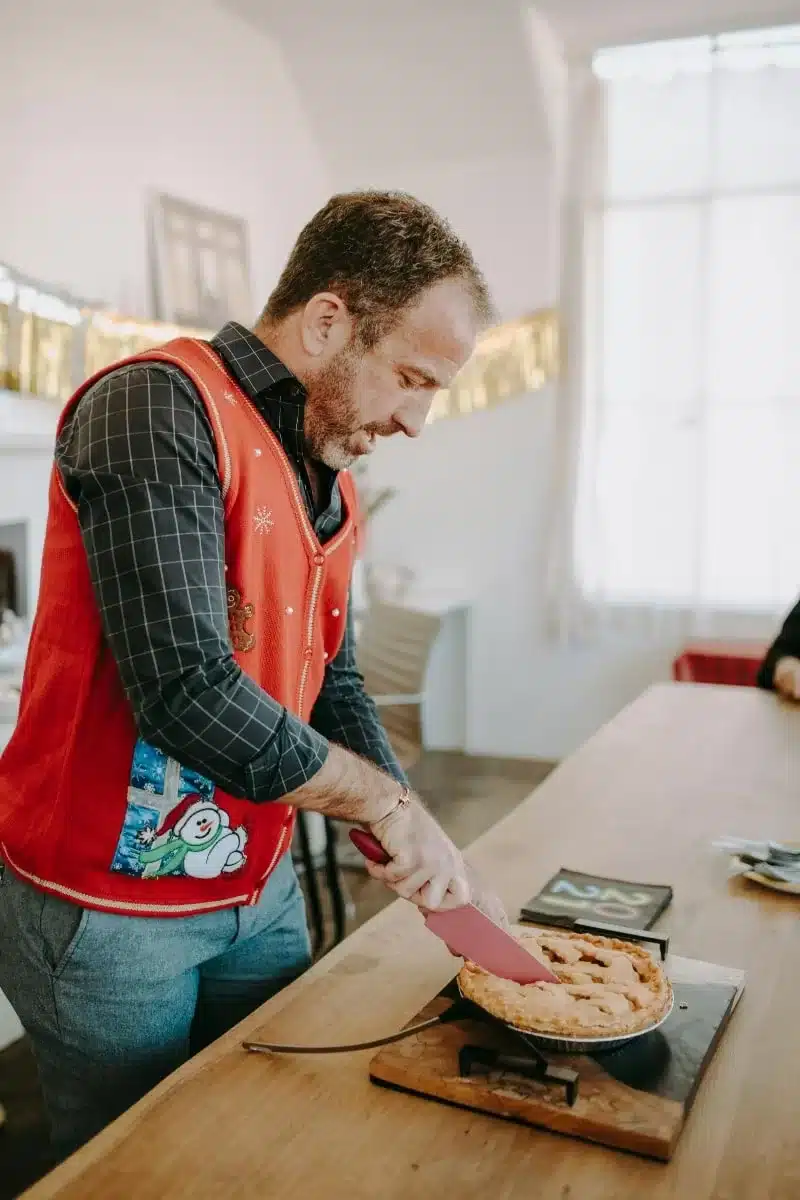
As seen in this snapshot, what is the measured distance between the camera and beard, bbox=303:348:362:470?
124 cm

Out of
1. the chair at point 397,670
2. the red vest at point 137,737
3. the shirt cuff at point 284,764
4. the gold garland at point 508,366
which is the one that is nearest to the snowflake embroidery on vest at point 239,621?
the red vest at point 137,737

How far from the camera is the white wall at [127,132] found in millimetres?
3381

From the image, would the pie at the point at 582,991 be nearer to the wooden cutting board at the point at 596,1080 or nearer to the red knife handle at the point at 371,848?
the wooden cutting board at the point at 596,1080

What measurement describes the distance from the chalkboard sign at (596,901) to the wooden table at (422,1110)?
0.03m

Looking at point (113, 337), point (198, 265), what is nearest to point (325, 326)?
point (113, 337)

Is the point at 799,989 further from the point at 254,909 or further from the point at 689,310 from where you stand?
the point at 689,310

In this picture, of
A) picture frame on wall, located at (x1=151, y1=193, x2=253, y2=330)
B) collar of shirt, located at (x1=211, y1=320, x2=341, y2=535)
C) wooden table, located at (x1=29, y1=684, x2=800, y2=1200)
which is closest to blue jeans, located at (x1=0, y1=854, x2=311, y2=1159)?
wooden table, located at (x1=29, y1=684, x2=800, y2=1200)

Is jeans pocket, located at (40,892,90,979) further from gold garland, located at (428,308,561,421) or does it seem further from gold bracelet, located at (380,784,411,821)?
gold garland, located at (428,308,561,421)

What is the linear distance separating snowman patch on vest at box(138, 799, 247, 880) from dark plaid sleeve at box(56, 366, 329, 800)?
0.12 metres

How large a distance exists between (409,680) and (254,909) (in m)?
2.09

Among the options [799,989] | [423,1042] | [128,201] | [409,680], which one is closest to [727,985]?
[799,989]

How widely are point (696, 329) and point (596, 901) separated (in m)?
3.61

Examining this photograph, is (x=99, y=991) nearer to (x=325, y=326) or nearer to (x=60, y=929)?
(x=60, y=929)

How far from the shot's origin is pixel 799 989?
1.18 m
